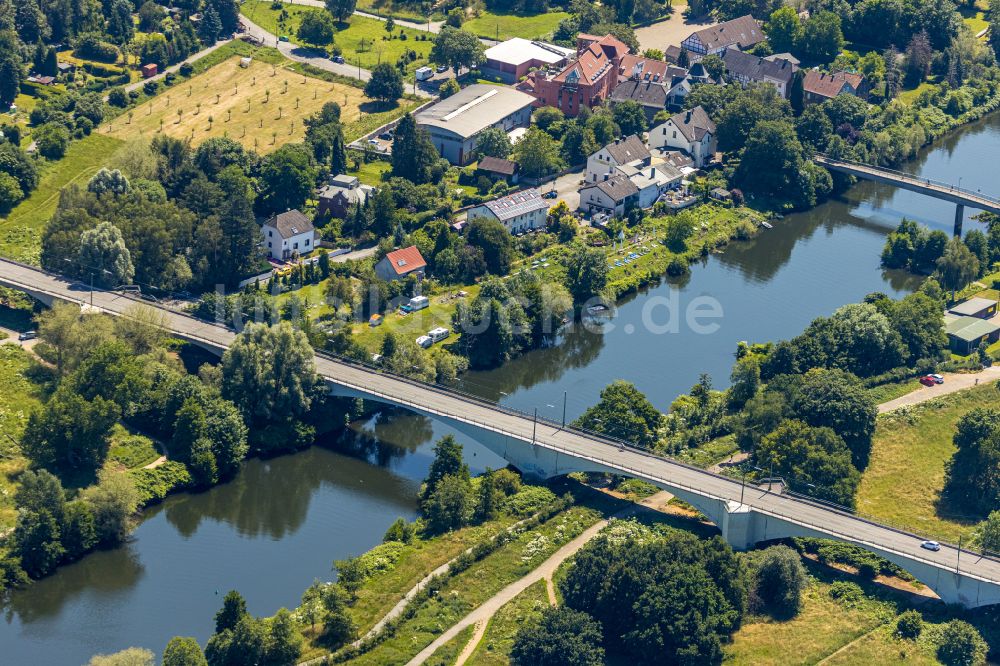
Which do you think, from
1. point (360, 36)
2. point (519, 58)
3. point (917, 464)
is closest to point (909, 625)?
point (917, 464)

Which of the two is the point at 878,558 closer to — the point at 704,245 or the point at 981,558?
the point at 981,558

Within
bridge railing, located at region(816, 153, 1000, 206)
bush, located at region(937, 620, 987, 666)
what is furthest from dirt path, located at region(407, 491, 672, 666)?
bridge railing, located at region(816, 153, 1000, 206)

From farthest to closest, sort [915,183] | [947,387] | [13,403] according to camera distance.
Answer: [915,183] < [947,387] < [13,403]

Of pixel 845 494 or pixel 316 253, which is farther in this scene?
pixel 316 253

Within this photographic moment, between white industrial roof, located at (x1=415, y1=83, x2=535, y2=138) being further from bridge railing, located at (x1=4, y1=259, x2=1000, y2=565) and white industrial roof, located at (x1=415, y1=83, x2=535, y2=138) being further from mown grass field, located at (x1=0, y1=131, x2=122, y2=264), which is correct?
bridge railing, located at (x1=4, y1=259, x2=1000, y2=565)

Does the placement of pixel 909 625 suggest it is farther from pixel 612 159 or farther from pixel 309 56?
pixel 309 56

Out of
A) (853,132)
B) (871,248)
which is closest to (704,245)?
(871,248)
